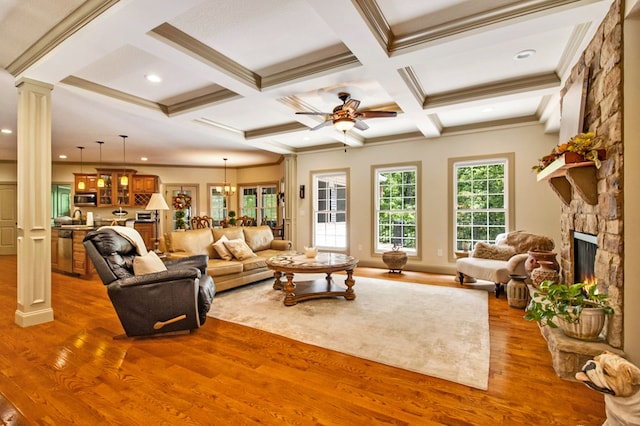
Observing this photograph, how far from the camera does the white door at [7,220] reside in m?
8.87

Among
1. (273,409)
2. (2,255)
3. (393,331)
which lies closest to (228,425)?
(273,409)

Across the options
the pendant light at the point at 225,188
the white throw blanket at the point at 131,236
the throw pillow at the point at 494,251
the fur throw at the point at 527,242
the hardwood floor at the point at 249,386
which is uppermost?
the pendant light at the point at 225,188

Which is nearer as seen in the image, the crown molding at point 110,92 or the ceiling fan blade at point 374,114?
the crown molding at point 110,92

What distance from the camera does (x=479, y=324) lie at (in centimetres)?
332

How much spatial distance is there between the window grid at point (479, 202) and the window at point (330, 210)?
240cm

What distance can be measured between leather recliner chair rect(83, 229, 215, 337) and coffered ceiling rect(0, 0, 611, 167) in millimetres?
1811

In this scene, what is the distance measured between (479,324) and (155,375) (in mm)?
3014

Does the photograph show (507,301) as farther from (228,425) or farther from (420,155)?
(228,425)

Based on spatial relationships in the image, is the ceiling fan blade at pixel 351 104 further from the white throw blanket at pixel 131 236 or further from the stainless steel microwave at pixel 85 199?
the stainless steel microwave at pixel 85 199

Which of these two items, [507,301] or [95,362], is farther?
[507,301]

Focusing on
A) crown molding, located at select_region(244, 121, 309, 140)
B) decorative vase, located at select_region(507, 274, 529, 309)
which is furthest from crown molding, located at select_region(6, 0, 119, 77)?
decorative vase, located at select_region(507, 274, 529, 309)

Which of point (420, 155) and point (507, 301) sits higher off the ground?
point (420, 155)

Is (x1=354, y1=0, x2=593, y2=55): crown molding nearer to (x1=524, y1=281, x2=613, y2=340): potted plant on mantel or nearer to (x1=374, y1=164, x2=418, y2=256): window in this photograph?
(x1=524, y1=281, x2=613, y2=340): potted plant on mantel

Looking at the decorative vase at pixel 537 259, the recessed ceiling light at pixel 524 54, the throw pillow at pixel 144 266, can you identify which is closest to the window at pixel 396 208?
the decorative vase at pixel 537 259
